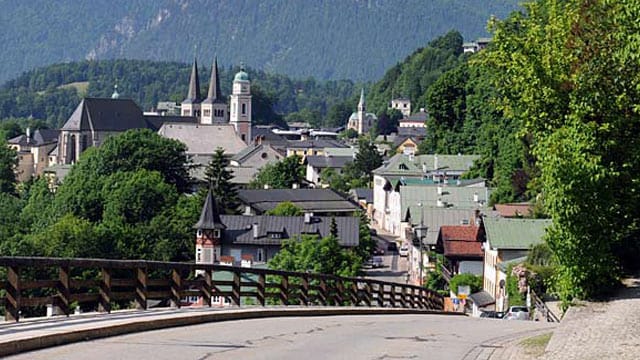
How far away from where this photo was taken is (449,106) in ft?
443

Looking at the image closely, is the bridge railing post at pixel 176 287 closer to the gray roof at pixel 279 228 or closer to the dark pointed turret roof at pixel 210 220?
the gray roof at pixel 279 228

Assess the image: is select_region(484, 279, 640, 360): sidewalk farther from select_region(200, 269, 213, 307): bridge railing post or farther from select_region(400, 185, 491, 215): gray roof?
select_region(400, 185, 491, 215): gray roof

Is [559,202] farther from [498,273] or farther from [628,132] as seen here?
[498,273]

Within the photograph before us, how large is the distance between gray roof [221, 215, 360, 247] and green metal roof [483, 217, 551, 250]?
28.0 metres

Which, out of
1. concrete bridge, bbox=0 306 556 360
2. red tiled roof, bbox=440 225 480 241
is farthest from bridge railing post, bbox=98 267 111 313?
red tiled roof, bbox=440 225 480 241

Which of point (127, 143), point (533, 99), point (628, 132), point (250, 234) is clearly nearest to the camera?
point (628, 132)

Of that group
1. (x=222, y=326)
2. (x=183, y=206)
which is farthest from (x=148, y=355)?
(x=183, y=206)

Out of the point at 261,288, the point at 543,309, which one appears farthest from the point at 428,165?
the point at 261,288

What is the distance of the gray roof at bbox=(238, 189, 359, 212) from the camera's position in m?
120

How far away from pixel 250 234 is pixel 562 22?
6889 cm

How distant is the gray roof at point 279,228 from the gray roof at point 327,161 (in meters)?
88.5

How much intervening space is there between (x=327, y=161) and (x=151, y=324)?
168913mm

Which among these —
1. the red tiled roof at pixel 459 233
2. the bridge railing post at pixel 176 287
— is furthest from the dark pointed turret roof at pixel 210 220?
the bridge railing post at pixel 176 287

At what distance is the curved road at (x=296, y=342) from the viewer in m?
16.3
